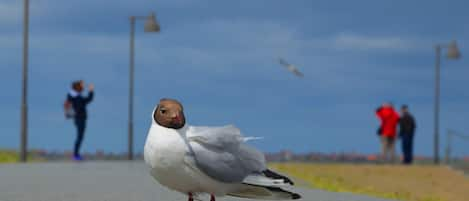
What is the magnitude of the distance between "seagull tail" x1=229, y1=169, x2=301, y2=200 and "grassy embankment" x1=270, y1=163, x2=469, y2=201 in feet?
22.7

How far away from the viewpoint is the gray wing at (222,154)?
7180 millimetres

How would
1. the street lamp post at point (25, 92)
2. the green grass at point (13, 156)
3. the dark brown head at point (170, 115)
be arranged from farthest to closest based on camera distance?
1. the green grass at point (13, 156)
2. the street lamp post at point (25, 92)
3. the dark brown head at point (170, 115)

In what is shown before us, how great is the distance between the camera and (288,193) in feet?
25.1

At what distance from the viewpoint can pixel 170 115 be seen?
706 centimetres

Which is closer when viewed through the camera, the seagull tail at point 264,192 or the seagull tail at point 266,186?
the seagull tail at point 266,186

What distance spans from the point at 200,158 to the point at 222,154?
0.73ft

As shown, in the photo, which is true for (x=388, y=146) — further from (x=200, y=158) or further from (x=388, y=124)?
(x=200, y=158)

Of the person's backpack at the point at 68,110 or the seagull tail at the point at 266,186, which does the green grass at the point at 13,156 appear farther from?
the seagull tail at the point at 266,186

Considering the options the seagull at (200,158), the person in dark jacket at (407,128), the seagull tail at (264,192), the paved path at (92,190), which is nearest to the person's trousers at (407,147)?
the person in dark jacket at (407,128)

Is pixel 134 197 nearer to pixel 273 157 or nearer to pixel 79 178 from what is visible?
pixel 79 178

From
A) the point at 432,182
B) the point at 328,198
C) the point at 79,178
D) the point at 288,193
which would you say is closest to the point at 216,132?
the point at 288,193

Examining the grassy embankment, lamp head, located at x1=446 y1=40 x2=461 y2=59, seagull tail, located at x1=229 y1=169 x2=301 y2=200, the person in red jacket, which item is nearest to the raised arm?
the grassy embankment

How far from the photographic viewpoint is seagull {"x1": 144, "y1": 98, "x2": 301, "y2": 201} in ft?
23.2

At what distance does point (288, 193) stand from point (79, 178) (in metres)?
8.00
